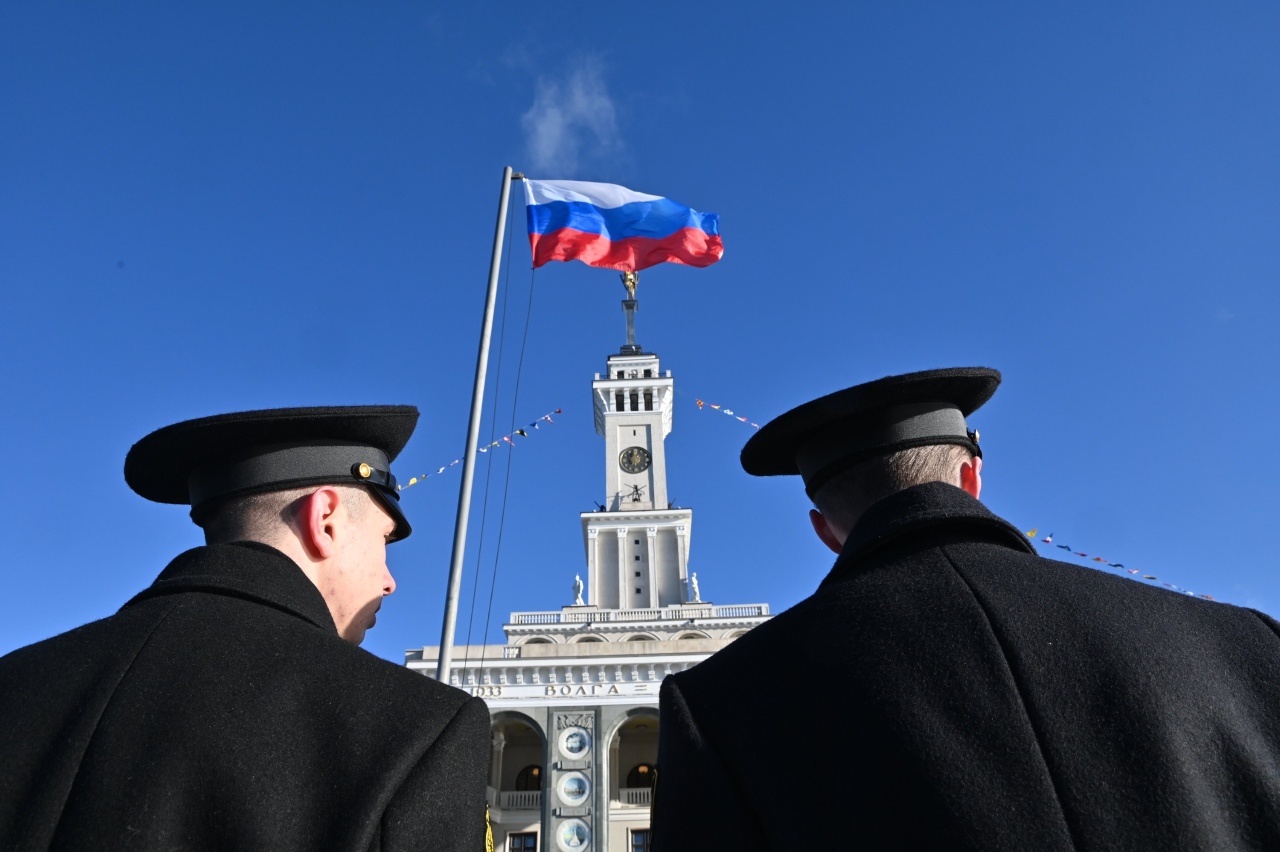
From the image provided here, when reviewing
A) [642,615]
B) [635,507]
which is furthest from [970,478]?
[635,507]

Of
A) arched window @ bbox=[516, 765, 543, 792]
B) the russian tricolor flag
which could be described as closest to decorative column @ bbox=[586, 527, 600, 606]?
arched window @ bbox=[516, 765, 543, 792]

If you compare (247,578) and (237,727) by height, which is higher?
(247,578)

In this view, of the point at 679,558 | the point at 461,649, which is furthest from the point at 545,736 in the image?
the point at 679,558

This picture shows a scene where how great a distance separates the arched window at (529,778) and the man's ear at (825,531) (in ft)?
108

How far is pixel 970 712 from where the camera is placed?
2.26 meters

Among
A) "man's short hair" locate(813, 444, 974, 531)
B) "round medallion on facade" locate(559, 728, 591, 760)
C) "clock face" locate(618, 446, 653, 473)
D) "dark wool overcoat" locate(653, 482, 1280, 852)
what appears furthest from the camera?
"clock face" locate(618, 446, 653, 473)

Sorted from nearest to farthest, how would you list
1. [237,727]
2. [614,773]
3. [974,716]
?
1. [974,716]
2. [237,727]
3. [614,773]

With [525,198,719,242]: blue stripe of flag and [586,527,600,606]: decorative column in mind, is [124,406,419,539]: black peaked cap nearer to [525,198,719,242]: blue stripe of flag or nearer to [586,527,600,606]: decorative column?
[525,198,719,242]: blue stripe of flag

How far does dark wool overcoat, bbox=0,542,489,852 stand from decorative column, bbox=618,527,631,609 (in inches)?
2068

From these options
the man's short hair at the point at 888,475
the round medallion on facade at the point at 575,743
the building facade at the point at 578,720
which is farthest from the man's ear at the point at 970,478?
the round medallion on facade at the point at 575,743

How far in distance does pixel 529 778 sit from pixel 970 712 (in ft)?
113

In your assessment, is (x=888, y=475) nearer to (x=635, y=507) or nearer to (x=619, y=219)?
(x=619, y=219)

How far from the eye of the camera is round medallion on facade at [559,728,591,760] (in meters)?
31.1

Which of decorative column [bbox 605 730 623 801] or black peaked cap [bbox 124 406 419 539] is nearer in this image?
black peaked cap [bbox 124 406 419 539]
